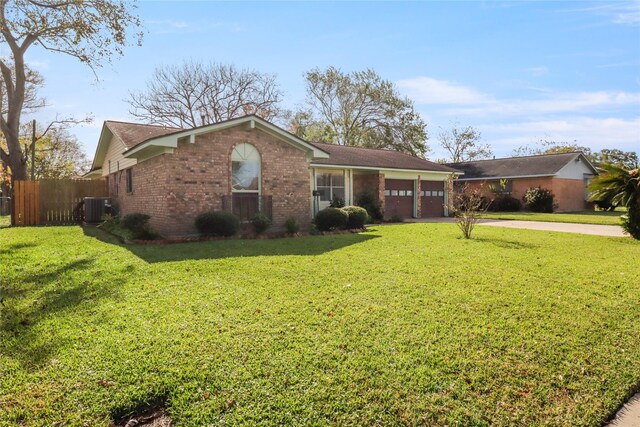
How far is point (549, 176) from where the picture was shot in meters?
26.7

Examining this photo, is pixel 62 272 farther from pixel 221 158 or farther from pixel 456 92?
pixel 456 92

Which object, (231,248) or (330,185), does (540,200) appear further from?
(231,248)

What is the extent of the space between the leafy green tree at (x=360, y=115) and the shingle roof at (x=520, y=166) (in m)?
7.13

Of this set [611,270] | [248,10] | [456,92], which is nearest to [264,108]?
[456,92]

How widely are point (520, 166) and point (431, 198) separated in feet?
38.1

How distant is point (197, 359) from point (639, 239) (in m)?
13.6

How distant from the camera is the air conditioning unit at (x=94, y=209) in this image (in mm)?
17016

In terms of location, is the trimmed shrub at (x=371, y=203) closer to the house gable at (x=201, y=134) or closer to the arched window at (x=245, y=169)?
the house gable at (x=201, y=134)

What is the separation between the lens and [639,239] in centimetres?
1140

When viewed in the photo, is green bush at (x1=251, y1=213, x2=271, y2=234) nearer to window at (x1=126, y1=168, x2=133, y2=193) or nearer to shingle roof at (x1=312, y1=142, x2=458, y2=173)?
shingle roof at (x1=312, y1=142, x2=458, y2=173)

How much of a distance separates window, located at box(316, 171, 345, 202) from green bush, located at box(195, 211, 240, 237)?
279 inches

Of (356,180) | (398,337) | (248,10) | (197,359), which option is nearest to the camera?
(197,359)

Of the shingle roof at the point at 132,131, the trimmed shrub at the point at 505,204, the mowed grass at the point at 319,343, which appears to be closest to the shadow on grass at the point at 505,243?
the mowed grass at the point at 319,343

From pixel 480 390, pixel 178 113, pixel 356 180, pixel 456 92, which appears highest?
pixel 178 113
